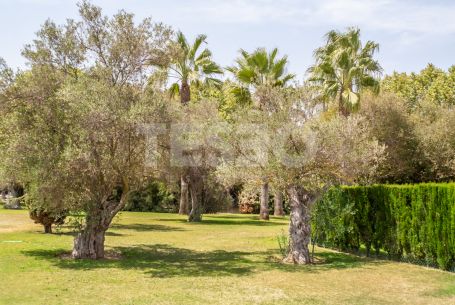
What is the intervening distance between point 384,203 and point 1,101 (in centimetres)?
1262

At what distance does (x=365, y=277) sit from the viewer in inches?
492

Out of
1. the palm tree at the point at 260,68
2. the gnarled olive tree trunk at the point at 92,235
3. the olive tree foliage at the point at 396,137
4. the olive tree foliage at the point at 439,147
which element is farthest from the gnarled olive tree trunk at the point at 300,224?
the olive tree foliage at the point at 439,147

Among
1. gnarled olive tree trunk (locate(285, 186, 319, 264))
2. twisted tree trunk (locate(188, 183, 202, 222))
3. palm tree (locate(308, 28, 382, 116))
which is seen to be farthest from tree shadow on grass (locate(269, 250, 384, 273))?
twisted tree trunk (locate(188, 183, 202, 222))

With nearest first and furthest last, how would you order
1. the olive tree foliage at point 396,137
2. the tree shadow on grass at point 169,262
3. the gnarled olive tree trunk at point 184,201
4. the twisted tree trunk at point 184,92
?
the tree shadow on grass at point 169,262
the olive tree foliage at point 396,137
the twisted tree trunk at point 184,92
the gnarled olive tree trunk at point 184,201

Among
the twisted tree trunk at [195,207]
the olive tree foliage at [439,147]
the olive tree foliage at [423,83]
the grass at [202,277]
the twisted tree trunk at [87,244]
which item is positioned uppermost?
the olive tree foliage at [423,83]

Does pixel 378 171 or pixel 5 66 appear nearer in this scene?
pixel 5 66

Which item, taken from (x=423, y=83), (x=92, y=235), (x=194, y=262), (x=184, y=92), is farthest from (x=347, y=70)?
(x=423, y=83)

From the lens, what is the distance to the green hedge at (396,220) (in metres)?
13.4

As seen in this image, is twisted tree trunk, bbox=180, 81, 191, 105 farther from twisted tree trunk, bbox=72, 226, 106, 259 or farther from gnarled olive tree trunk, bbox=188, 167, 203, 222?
twisted tree trunk, bbox=72, 226, 106, 259

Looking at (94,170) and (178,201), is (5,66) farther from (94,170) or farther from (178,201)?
(178,201)

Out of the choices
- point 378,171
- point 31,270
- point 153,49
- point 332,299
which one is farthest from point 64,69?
point 378,171

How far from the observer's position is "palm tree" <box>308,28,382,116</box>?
26016mm

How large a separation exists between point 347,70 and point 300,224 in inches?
553

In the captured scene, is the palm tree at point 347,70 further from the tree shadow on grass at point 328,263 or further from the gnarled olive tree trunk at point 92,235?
the gnarled olive tree trunk at point 92,235
